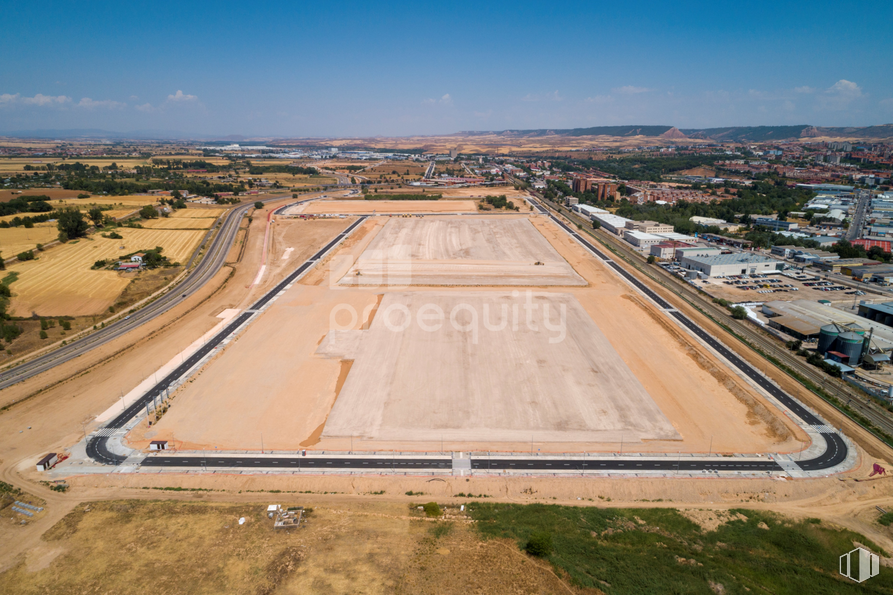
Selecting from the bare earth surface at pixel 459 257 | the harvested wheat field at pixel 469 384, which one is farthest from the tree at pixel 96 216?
the harvested wheat field at pixel 469 384

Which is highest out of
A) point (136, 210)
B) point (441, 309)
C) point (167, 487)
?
point (136, 210)

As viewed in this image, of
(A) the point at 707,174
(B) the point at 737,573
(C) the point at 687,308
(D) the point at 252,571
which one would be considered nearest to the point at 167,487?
(D) the point at 252,571

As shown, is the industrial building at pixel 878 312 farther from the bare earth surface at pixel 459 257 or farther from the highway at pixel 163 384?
the highway at pixel 163 384

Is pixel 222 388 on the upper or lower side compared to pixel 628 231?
lower

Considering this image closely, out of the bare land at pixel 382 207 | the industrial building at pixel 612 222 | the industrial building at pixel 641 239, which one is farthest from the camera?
the bare land at pixel 382 207

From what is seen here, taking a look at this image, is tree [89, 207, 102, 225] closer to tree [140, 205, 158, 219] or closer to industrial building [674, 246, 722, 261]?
tree [140, 205, 158, 219]

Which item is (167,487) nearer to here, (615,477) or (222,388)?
(222,388)
